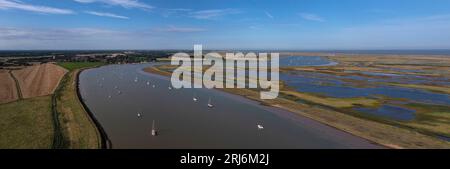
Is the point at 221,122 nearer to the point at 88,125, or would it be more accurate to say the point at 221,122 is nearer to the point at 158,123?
the point at 158,123

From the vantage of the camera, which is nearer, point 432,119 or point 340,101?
point 432,119

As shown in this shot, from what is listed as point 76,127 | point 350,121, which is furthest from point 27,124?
point 350,121

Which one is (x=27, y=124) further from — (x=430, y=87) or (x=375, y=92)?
(x=430, y=87)

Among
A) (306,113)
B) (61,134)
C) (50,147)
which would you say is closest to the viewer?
(50,147)

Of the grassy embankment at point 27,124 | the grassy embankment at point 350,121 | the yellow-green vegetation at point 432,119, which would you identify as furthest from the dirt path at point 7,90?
the yellow-green vegetation at point 432,119
